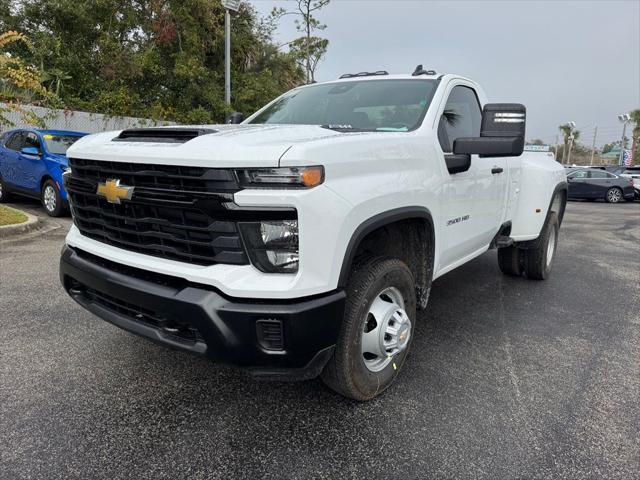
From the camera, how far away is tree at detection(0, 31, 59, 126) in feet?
22.6

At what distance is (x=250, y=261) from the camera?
203 centimetres

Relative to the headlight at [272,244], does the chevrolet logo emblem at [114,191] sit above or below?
above

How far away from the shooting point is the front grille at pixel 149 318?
2.14 m

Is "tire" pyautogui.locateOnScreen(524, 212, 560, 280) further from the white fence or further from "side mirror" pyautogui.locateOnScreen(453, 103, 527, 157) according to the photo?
the white fence

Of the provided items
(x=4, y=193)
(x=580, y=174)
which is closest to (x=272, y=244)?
(x=4, y=193)

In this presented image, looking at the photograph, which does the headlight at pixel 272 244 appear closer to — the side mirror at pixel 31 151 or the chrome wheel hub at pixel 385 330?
the chrome wheel hub at pixel 385 330

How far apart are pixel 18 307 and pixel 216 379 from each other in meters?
2.19

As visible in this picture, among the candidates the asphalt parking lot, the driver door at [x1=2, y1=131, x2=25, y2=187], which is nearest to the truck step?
the asphalt parking lot

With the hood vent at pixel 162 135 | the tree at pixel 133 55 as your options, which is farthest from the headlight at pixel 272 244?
the tree at pixel 133 55

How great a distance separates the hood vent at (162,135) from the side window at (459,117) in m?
1.58

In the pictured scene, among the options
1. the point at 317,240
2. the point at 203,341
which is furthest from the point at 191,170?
the point at 203,341

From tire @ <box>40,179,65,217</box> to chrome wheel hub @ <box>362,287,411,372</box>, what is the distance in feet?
24.4

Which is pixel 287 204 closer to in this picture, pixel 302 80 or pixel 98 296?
pixel 98 296

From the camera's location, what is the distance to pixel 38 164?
838 centimetres
